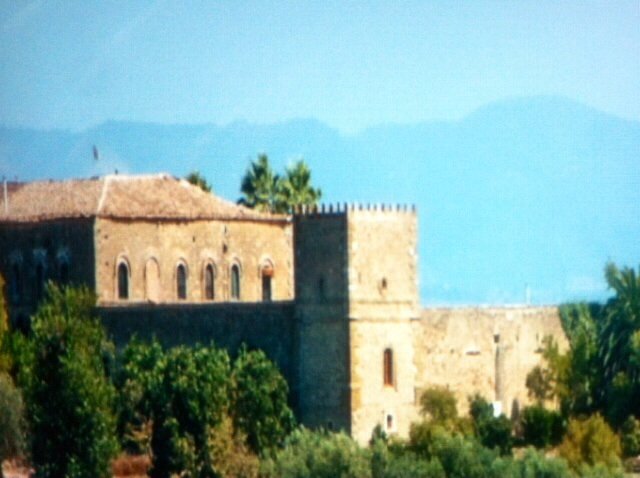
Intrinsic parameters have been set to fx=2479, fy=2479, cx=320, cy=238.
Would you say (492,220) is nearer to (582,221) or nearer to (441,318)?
(582,221)

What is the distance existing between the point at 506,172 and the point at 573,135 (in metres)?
18.6

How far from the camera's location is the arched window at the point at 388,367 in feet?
193

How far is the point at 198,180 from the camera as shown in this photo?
80.6 meters

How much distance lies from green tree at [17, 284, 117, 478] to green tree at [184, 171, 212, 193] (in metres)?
20.6

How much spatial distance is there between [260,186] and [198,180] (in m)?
2.16

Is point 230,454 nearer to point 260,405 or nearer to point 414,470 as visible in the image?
point 260,405

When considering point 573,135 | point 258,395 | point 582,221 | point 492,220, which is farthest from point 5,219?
point 492,220

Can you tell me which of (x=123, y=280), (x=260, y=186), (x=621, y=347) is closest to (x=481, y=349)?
(x=621, y=347)

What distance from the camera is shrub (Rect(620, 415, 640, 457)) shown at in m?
57.5

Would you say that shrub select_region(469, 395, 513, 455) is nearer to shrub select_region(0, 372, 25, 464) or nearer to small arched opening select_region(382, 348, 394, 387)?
small arched opening select_region(382, 348, 394, 387)

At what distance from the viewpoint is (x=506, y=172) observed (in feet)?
460

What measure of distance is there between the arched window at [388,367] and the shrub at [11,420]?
8.60 m

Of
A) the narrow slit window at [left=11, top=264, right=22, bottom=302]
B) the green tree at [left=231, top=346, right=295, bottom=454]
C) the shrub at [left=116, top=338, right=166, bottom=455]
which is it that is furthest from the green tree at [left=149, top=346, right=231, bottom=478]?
the narrow slit window at [left=11, top=264, right=22, bottom=302]

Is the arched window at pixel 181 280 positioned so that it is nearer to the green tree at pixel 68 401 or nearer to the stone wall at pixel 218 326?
the stone wall at pixel 218 326
